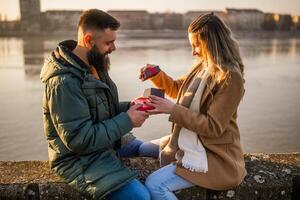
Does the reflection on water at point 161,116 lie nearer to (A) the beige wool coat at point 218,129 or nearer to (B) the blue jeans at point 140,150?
(B) the blue jeans at point 140,150

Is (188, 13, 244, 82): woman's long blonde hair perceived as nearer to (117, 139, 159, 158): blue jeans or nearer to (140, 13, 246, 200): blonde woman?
(140, 13, 246, 200): blonde woman

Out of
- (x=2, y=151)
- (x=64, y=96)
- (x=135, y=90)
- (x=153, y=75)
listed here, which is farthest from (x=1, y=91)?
(x=64, y=96)

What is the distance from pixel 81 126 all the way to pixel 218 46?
3.27 ft

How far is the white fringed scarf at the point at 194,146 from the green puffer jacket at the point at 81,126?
14.8 inches

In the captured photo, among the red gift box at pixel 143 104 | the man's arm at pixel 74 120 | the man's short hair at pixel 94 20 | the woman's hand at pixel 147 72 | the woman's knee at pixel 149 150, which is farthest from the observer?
the woman's hand at pixel 147 72

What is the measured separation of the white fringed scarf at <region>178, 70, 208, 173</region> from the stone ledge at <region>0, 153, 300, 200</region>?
18 cm

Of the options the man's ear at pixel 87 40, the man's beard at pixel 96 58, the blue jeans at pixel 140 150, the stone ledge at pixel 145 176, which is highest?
the man's ear at pixel 87 40

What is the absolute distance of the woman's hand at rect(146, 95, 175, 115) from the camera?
2.73 metres

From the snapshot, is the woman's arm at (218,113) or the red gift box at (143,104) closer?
the woman's arm at (218,113)

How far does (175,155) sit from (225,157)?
34 cm

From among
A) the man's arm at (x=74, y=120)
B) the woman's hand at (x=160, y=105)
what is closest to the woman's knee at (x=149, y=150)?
the woman's hand at (x=160, y=105)

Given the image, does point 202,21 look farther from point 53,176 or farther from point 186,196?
point 53,176

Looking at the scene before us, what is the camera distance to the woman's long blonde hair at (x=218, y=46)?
2680mm

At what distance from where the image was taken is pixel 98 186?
249cm
